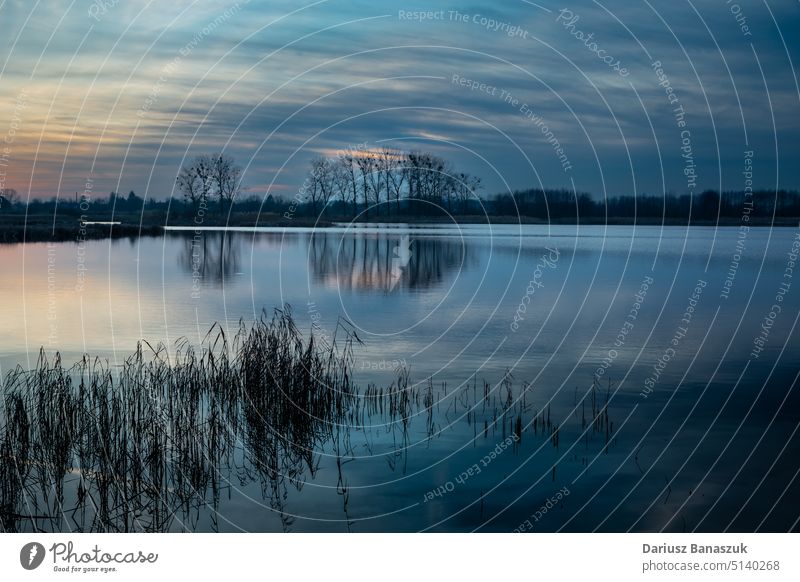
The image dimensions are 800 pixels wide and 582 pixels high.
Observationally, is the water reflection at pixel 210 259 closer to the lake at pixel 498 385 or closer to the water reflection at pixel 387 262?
the lake at pixel 498 385

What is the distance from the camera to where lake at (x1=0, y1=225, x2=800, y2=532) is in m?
13.0

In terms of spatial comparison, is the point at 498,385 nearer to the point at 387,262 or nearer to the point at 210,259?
the point at 387,262

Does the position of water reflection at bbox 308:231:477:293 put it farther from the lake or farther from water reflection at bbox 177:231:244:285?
water reflection at bbox 177:231:244:285

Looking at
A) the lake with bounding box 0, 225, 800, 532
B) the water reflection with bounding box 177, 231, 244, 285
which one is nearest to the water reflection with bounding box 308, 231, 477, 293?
the lake with bounding box 0, 225, 800, 532

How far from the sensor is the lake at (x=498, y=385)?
13.0 m

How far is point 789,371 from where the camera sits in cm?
2116

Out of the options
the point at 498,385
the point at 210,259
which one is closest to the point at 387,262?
the point at 210,259

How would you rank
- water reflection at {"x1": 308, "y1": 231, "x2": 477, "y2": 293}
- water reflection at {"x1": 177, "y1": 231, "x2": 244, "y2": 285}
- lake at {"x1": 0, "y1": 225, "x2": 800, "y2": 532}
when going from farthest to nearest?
water reflection at {"x1": 177, "y1": 231, "x2": 244, "y2": 285}
water reflection at {"x1": 308, "y1": 231, "x2": 477, "y2": 293}
lake at {"x1": 0, "y1": 225, "x2": 800, "y2": 532}

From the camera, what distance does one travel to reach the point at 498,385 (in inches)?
758

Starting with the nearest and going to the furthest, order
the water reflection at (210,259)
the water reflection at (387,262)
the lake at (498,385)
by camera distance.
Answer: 1. the lake at (498,385)
2. the water reflection at (387,262)
3. the water reflection at (210,259)

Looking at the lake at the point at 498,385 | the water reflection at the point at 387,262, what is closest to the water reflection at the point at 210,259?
the lake at the point at 498,385
